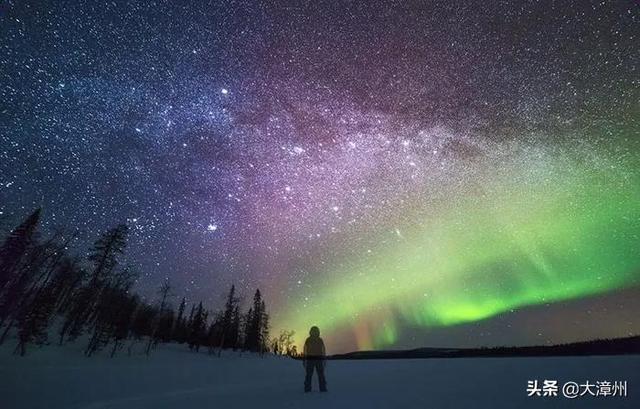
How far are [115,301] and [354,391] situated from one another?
5791cm

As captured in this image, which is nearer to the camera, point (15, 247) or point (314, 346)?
point (314, 346)

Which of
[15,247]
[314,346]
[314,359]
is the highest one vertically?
[15,247]

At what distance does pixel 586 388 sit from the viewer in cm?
885

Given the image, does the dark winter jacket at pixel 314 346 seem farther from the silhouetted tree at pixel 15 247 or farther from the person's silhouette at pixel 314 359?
the silhouetted tree at pixel 15 247

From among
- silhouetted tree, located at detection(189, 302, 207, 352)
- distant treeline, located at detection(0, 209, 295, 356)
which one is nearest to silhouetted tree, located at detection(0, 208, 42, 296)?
distant treeline, located at detection(0, 209, 295, 356)

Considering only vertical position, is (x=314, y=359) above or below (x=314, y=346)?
below

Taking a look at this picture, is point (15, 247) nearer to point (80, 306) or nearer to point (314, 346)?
point (80, 306)

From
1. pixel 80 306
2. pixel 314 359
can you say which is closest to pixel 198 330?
pixel 80 306

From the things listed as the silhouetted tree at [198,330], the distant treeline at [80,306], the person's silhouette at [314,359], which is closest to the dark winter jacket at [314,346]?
the person's silhouette at [314,359]

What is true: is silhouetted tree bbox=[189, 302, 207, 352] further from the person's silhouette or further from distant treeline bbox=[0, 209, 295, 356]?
the person's silhouette

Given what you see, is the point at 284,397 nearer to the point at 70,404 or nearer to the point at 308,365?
the point at 308,365

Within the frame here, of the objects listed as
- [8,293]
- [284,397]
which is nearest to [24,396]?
[284,397]

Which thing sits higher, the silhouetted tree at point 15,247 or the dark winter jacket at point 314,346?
the silhouetted tree at point 15,247

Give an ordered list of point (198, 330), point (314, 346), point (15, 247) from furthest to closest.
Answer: point (198, 330) → point (15, 247) → point (314, 346)
